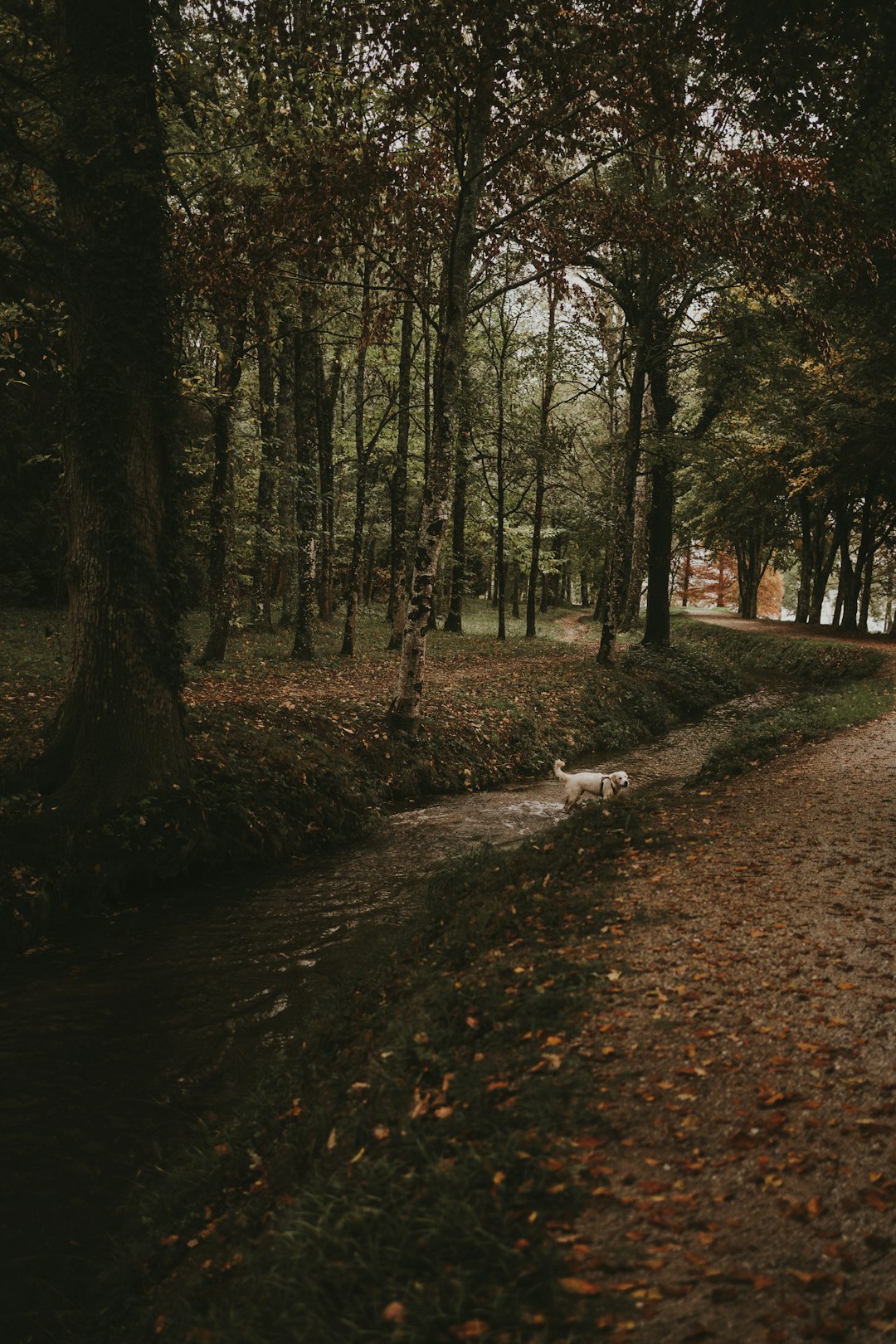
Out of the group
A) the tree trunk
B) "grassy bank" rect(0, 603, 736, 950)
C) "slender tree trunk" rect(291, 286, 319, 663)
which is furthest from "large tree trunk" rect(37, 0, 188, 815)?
the tree trunk

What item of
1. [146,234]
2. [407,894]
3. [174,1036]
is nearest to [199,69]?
[146,234]

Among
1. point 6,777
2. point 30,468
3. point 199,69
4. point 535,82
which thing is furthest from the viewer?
point 30,468

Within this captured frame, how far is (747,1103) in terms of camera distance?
346 cm

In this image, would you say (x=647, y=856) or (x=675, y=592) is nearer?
(x=647, y=856)

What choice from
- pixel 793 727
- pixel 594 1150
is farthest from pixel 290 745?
pixel 793 727

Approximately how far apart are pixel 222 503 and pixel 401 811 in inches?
293

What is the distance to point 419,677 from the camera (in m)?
12.3

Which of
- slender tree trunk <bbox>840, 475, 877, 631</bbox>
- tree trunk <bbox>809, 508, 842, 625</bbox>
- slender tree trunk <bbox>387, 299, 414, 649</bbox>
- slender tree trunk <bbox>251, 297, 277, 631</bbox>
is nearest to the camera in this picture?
slender tree trunk <bbox>251, 297, 277, 631</bbox>

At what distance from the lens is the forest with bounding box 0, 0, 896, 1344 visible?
3018mm

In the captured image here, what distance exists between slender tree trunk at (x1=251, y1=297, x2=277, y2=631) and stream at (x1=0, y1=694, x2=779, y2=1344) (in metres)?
8.05

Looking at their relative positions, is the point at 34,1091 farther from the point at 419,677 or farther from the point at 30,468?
the point at 30,468

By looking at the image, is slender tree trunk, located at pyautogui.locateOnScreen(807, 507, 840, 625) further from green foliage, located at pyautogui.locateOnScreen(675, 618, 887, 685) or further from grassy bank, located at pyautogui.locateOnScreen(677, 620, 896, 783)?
green foliage, located at pyautogui.locateOnScreen(675, 618, 887, 685)

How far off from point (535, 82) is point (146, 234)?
508cm

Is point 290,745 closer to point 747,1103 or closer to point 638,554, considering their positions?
point 747,1103
